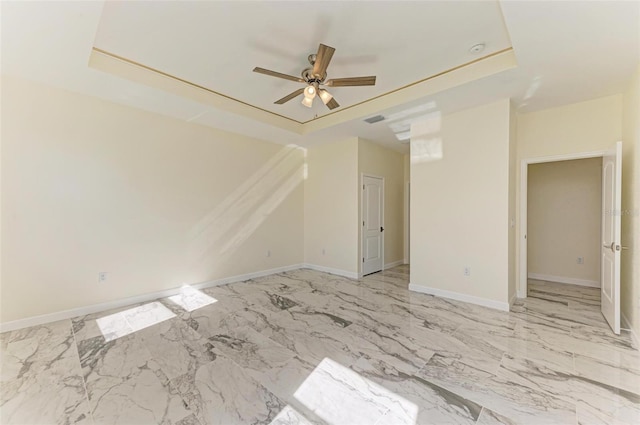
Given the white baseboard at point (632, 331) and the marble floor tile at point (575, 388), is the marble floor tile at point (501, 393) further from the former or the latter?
the white baseboard at point (632, 331)

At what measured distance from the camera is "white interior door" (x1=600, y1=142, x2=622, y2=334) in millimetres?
2756

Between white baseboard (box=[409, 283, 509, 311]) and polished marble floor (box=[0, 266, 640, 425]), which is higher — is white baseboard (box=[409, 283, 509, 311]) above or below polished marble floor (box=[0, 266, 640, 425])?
above

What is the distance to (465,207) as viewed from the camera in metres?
3.80

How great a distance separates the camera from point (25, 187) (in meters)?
2.93

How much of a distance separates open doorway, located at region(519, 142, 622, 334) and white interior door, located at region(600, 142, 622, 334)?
0.52 metres

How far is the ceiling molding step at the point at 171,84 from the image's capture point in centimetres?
278

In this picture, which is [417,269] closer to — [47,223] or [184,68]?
[184,68]

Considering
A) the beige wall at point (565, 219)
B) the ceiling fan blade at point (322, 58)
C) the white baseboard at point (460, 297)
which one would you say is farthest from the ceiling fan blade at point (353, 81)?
the beige wall at point (565, 219)

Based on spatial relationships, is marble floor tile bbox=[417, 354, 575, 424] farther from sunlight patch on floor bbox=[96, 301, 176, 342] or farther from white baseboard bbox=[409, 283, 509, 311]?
sunlight patch on floor bbox=[96, 301, 176, 342]

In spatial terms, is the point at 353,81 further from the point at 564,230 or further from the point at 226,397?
the point at 564,230

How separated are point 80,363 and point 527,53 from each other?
16.5ft

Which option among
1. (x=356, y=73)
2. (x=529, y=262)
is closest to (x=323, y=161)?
(x=356, y=73)

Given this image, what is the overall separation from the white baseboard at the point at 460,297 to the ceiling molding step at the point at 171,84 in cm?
372

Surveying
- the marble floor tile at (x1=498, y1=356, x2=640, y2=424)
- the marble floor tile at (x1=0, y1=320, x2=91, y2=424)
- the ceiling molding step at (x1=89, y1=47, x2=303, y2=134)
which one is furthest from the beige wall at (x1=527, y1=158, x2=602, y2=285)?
the marble floor tile at (x1=0, y1=320, x2=91, y2=424)
